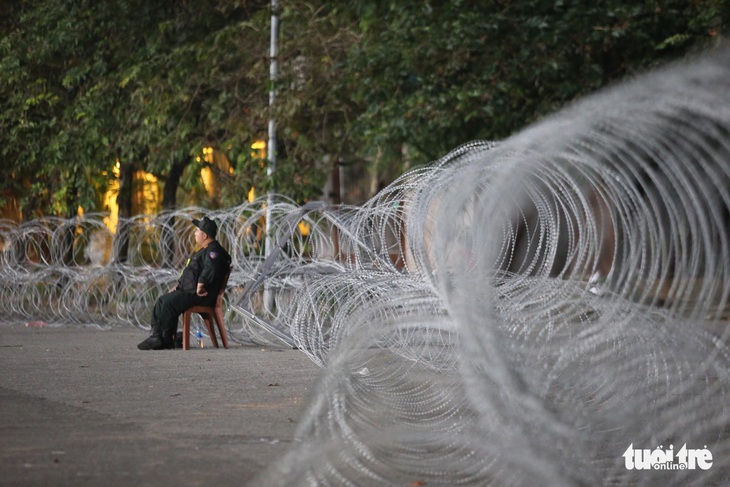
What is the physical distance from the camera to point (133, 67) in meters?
25.0

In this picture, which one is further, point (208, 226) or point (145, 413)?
point (208, 226)

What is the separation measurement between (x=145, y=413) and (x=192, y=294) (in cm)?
624

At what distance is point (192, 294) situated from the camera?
16.1 m

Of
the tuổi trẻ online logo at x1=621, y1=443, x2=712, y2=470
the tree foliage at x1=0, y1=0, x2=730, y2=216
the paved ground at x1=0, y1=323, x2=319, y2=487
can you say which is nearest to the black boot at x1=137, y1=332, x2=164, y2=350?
the paved ground at x1=0, y1=323, x2=319, y2=487

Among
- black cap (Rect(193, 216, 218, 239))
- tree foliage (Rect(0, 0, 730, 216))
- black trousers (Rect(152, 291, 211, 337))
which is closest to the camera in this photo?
black trousers (Rect(152, 291, 211, 337))

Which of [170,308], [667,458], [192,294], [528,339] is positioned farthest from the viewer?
[192,294]

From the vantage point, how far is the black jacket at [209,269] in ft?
52.6

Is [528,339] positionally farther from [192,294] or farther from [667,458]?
[192,294]

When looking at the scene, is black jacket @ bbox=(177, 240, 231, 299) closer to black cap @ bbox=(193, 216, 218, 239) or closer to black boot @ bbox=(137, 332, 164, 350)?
black cap @ bbox=(193, 216, 218, 239)

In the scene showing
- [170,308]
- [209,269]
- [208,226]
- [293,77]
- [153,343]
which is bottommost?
[153,343]

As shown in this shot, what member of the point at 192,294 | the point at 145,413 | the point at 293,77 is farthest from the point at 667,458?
the point at 293,77

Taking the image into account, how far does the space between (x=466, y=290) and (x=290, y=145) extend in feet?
61.5

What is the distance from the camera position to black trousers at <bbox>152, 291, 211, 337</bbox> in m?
16.0

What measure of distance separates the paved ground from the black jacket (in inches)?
30.1
